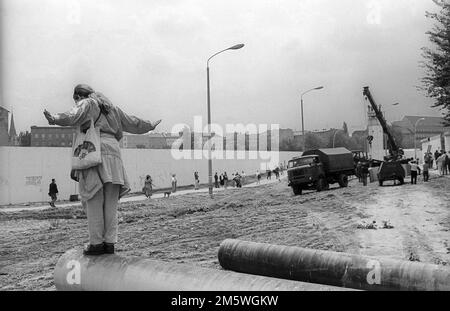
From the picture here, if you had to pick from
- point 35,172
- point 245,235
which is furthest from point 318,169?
point 245,235

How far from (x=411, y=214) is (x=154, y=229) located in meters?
6.22

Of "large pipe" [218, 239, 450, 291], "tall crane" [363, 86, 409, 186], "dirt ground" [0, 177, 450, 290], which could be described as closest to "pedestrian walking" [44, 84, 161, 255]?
"large pipe" [218, 239, 450, 291]

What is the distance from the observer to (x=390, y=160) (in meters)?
27.0

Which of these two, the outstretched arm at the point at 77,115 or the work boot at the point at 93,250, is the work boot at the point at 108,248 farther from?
the outstretched arm at the point at 77,115

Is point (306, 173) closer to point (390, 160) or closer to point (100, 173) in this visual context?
point (390, 160)

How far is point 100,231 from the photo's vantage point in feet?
11.9

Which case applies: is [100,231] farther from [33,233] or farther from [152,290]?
[33,233]

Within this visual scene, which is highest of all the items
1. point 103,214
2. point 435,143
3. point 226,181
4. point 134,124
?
point 435,143

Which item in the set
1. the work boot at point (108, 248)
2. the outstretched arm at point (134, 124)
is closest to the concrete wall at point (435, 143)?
the outstretched arm at point (134, 124)

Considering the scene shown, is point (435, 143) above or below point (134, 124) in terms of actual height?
above

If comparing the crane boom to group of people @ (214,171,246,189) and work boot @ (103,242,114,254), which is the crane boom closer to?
group of people @ (214,171,246,189)

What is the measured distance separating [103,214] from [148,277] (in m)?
1.02

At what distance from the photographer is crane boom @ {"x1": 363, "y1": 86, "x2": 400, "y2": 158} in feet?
91.9

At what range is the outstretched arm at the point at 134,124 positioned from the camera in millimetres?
3982
